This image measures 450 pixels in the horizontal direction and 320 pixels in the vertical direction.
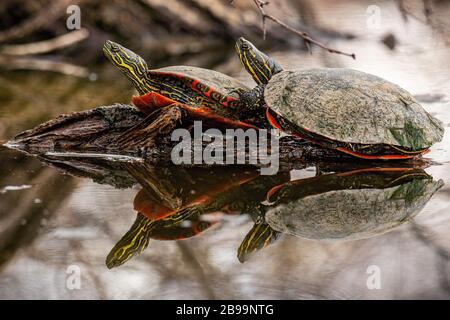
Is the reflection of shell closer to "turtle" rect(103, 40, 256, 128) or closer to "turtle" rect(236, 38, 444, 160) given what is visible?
"turtle" rect(236, 38, 444, 160)

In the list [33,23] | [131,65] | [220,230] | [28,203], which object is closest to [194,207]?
[220,230]

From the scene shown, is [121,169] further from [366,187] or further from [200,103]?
[366,187]

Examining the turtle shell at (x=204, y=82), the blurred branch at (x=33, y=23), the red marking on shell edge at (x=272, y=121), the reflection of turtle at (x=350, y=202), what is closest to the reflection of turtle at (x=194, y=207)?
the reflection of turtle at (x=350, y=202)

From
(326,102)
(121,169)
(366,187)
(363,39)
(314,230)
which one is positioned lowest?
(314,230)

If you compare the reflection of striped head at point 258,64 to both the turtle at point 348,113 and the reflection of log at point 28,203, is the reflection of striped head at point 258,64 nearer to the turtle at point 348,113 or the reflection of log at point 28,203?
the turtle at point 348,113

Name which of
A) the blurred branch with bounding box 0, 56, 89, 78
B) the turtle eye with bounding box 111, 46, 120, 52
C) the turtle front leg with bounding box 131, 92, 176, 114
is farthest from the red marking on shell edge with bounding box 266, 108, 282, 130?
the blurred branch with bounding box 0, 56, 89, 78
